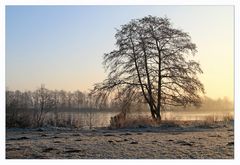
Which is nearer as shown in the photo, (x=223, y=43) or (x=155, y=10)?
(x=223, y=43)

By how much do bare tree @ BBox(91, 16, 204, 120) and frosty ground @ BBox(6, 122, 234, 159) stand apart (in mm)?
3105

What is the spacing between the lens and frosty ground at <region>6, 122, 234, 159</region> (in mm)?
9531

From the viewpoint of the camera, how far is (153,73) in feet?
54.2

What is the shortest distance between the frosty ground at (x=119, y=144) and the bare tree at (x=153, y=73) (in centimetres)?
310

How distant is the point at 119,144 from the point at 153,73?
6.45 metres

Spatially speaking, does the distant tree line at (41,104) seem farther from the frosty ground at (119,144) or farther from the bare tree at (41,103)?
the frosty ground at (119,144)

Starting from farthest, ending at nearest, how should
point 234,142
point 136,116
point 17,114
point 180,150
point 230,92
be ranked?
point 136,116
point 17,114
point 230,92
point 234,142
point 180,150

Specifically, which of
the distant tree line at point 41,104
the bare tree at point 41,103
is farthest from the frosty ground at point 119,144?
the bare tree at point 41,103

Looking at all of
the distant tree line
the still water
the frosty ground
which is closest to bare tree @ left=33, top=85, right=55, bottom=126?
the distant tree line

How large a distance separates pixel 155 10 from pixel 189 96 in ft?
16.9

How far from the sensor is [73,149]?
9.87m

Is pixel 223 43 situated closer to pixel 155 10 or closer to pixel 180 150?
pixel 155 10

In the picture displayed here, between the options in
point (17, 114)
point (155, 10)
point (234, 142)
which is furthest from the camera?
point (17, 114)
